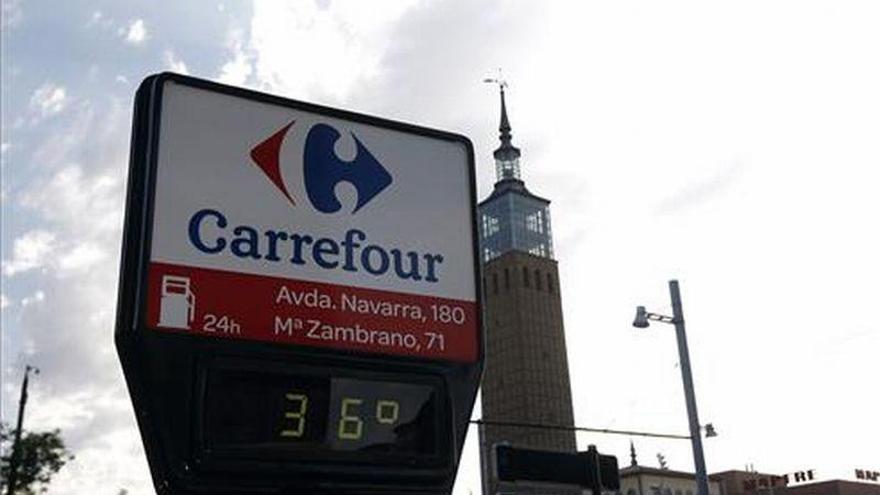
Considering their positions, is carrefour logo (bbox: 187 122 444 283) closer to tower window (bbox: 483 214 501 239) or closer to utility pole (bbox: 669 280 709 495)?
utility pole (bbox: 669 280 709 495)

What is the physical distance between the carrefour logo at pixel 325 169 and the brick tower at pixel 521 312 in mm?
103884

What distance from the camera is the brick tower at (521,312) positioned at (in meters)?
112

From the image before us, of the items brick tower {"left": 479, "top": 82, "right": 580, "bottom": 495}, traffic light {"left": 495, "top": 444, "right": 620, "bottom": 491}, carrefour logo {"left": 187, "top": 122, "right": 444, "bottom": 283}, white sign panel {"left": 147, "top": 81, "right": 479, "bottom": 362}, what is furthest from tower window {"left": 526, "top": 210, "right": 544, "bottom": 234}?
carrefour logo {"left": 187, "top": 122, "right": 444, "bottom": 283}

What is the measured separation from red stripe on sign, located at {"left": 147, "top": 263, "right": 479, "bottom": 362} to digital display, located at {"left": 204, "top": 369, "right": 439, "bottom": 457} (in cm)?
24

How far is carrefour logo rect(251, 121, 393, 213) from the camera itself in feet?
18.8

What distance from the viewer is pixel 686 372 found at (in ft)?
62.1

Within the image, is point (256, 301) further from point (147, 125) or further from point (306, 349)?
point (147, 125)

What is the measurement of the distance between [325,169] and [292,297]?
0.89 metres

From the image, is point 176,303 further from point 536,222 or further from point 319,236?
point 536,222

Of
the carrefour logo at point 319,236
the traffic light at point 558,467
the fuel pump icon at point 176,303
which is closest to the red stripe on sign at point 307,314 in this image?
the fuel pump icon at point 176,303

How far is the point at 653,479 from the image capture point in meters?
87.4

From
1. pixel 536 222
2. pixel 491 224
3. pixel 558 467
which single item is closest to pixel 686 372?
pixel 558 467

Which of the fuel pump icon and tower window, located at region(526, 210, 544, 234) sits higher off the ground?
tower window, located at region(526, 210, 544, 234)

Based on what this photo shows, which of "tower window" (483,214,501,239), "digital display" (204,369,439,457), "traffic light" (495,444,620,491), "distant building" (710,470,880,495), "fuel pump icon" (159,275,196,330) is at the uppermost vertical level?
"tower window" (483,214,501,239)
